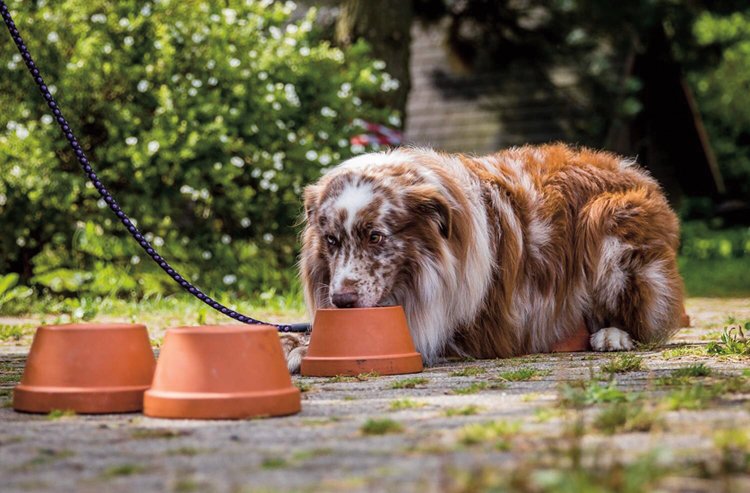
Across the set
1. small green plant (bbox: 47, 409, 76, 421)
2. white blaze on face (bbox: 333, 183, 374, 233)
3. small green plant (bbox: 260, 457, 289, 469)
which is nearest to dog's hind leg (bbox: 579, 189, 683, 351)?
white blaze on face (bbox: 333, 183, 374, 233)

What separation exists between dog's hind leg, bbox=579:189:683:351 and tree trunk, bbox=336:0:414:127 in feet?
→ 21.7

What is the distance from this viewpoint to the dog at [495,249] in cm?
546

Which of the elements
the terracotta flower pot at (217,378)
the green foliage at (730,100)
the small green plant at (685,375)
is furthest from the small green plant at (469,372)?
the green foliage at (730,100)

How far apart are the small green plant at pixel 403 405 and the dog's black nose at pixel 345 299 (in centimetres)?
135

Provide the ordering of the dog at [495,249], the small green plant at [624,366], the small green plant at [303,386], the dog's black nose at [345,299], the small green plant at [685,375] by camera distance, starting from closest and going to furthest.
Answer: the small green plant at [685,375]
the small green plant at [303,386]
the small green plant at [624,366]
the dog's black nose at [345,299]
the dog at [495,249]

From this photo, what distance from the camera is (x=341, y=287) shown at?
5.24 metres

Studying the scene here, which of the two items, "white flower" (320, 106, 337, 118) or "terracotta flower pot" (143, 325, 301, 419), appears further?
"white flower" (320, 106, 337, 118)

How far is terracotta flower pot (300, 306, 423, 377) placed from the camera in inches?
195

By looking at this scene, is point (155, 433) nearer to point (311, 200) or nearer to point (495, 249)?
point (311, 200)

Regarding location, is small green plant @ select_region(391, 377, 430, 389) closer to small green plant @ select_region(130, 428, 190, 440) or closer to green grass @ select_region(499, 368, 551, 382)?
green grass @ select_region(499, 368, 551, 382)

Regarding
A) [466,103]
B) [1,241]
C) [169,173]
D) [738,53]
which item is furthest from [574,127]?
[738,53]

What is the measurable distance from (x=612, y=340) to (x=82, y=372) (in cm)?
326

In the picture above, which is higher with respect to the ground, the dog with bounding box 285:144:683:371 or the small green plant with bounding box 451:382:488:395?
the dog with bounding box 285:144:683:371

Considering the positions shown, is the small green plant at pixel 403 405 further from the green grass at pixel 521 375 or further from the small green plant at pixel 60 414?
the small green plant at pixel 60 414
